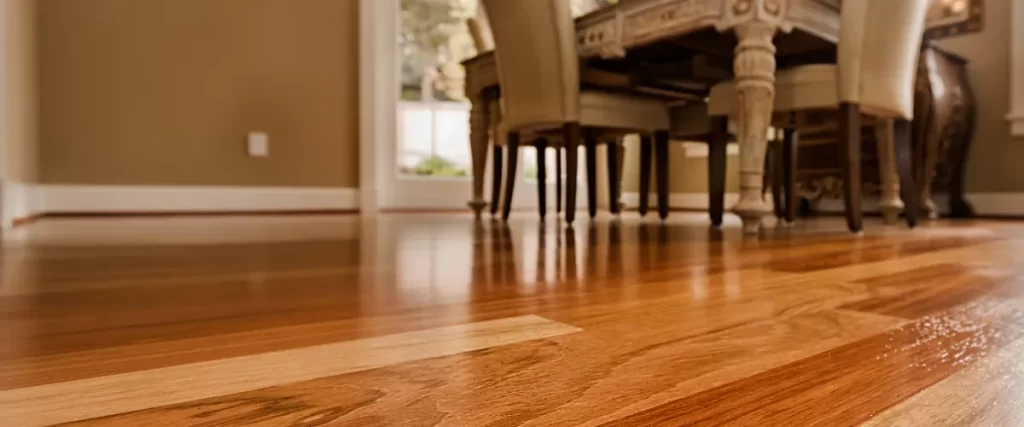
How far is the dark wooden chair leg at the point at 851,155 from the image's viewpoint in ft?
6.07

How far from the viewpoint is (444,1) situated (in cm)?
417

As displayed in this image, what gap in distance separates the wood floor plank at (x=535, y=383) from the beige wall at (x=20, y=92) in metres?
2.28

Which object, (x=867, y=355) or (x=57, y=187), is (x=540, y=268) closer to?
(x=867, y=355)

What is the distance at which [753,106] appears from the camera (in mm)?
1776

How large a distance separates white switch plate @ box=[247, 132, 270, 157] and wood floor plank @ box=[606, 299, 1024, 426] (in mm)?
3313

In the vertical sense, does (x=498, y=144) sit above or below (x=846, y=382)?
above

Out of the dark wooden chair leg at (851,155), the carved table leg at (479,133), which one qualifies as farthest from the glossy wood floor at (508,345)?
the carved table leg at (479,133)

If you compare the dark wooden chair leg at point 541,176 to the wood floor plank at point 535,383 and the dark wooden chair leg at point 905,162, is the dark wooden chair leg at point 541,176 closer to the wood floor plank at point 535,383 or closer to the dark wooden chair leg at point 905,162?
the dark wooden chair leg at point 905,162

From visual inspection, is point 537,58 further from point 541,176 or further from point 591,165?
point 541,176

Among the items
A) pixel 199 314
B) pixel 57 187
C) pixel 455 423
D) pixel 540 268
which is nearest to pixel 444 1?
pixel 57 187

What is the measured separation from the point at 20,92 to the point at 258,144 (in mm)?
1088

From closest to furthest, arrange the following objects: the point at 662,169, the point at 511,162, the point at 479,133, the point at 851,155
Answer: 1. the point at 851,155
2. the point at 511,162
3. the point at 479,133
4. the point at 662,169

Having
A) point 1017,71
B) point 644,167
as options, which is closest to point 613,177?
point 644,167

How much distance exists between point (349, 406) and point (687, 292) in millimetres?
483
